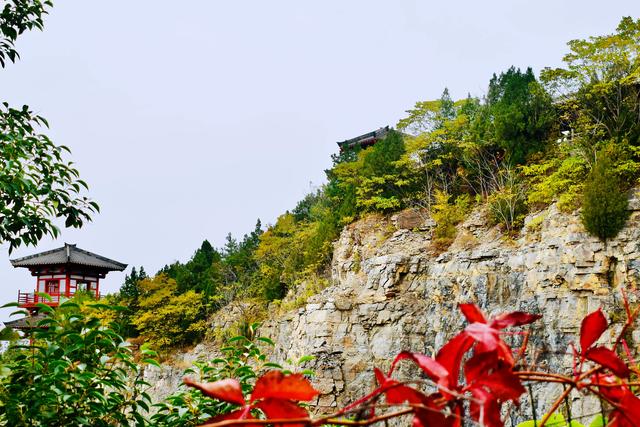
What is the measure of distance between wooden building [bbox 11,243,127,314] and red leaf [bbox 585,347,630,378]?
57.7 feet

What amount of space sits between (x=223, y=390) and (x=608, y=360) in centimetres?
26

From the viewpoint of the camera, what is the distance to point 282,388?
31cm

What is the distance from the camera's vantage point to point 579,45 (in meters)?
9.71

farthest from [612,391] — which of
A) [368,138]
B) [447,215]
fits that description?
[368,138]

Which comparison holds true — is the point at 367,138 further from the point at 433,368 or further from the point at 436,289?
the point at 433,368

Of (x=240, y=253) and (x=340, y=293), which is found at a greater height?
(x=240, y=253)

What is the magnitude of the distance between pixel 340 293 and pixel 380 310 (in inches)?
46.1

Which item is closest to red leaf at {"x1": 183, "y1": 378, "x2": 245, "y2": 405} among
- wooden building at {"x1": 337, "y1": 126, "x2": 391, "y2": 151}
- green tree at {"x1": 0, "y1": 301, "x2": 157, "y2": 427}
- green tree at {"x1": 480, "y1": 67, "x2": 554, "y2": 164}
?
green tree at {"x1": 0, "y1": 301, "x2": 157, "y2": 427}

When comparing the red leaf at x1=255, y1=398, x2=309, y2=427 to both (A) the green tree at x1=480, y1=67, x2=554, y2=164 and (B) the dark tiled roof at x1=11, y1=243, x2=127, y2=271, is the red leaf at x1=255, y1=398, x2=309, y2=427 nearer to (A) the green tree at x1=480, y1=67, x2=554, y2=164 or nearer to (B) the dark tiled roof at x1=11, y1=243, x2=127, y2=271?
(A) the green tree at x1=480, y1=67, x2=554, y2=164

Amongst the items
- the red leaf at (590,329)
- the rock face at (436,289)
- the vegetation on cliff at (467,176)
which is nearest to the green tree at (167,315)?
the vegetation on cliff at (467,176)

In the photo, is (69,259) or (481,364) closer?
(481,364)

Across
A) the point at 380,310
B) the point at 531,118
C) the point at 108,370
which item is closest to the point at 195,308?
the point at 380,310

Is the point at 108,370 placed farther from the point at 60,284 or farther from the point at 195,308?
the point at 60,284

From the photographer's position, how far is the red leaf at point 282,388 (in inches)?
12.0
